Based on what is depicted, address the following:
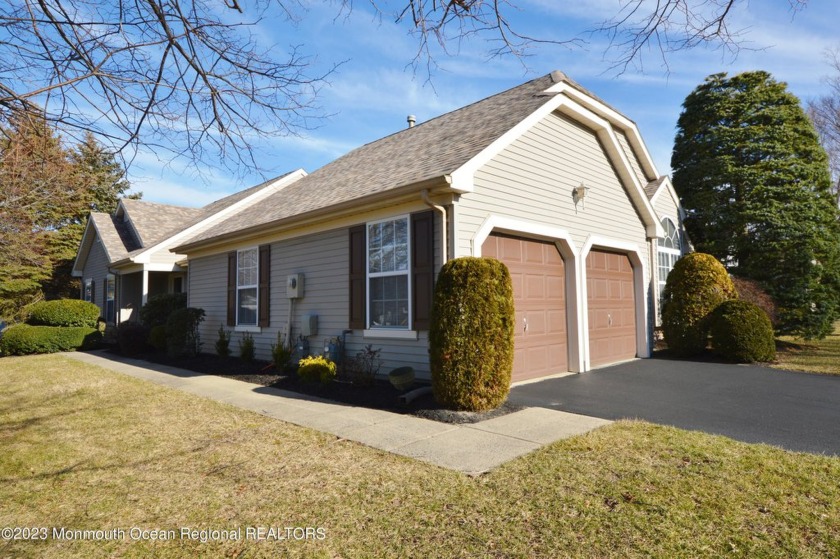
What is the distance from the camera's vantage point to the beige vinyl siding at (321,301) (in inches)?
320

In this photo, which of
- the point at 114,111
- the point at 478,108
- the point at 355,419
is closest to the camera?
the point at 114,111

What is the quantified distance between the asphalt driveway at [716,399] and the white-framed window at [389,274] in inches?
88.8

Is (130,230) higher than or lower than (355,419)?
higher

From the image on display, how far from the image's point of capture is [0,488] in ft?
13.9

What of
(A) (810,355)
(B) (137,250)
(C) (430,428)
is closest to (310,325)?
(C) (430,428)

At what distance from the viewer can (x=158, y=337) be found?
546 inches

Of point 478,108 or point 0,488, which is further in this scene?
point 478,108

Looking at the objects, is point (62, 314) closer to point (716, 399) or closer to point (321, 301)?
point (321, 301)

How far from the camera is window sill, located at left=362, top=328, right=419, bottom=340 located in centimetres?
782

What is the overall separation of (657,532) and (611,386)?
5332 mm

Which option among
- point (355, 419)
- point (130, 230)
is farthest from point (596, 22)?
point (130, 230)

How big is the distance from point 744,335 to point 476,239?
6.36m

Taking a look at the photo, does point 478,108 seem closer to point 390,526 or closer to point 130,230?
point 390,526

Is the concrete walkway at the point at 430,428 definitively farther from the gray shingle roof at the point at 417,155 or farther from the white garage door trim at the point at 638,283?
the white garage door trim at the point at 638,283
